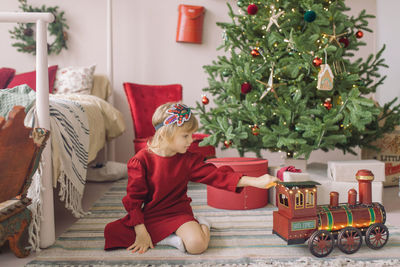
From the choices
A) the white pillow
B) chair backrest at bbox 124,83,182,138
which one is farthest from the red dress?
the white pillow

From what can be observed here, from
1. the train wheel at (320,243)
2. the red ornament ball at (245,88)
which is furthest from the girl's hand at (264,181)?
the red ornament ball at (245,88)

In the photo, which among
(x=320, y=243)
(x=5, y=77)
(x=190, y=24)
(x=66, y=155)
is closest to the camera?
(x=320, y=243)

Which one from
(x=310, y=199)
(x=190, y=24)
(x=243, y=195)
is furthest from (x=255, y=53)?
(x=190, y=24)

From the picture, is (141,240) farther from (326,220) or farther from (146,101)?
(146,101)

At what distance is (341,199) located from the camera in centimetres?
185

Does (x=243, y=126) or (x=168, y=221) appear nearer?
(x=168, y=221)

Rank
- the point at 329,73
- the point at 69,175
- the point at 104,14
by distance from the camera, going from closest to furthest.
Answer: the point at 69,175 < the point at 329,73 < the point at 104,14

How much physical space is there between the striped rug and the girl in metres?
0.05

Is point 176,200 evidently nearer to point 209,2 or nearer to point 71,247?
point 71,247

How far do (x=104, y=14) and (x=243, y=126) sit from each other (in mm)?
2076

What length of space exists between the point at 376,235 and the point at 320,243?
0.26 metres

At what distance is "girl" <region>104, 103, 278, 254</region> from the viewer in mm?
1270

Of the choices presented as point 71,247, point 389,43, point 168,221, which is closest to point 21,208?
point 71,247

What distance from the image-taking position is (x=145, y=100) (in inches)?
114
